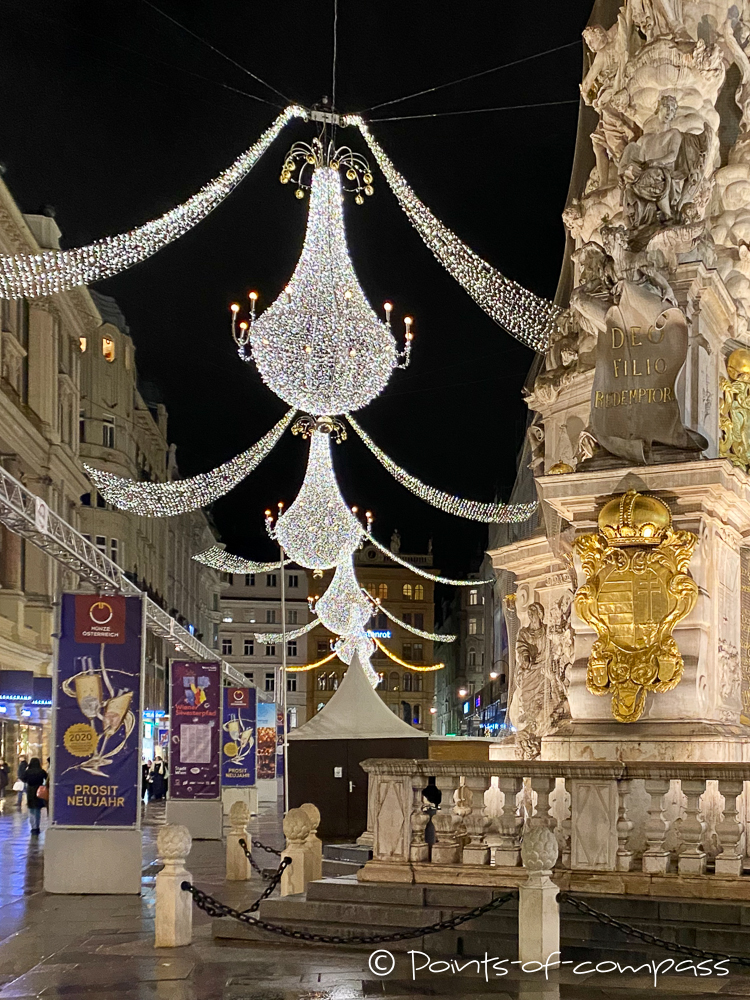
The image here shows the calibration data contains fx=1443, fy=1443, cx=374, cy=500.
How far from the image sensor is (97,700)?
19766 mm

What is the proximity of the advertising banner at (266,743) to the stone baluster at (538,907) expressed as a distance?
150 feet

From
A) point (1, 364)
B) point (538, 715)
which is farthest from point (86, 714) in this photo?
point (1, 364)

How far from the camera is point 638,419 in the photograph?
48.2 feet

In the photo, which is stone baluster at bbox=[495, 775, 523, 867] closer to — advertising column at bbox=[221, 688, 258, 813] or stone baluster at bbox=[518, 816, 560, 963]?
stone baluster at bbox=[518, 816, 560, 963]

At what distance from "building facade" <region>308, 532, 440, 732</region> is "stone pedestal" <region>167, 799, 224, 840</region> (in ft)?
307

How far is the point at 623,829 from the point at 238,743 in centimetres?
2660

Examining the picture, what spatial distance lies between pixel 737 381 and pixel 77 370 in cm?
4506

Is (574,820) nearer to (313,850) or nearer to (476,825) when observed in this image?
(476,825)

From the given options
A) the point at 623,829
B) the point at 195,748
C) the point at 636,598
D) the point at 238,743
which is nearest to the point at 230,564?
the point at 238,743

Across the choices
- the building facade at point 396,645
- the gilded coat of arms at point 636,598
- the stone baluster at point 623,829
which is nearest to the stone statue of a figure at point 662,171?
the gilded coat of arms at point 636,598

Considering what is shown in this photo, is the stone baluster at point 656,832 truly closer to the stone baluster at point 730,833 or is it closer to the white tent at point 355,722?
the stone baluster at point 730,833

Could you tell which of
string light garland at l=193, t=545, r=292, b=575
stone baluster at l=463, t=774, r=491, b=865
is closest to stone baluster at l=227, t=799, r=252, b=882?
stone baluster at l=463, t=774, r=491, b=865

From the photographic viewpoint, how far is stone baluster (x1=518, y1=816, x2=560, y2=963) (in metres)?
11.0

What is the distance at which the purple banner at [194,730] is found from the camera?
29828 mm
